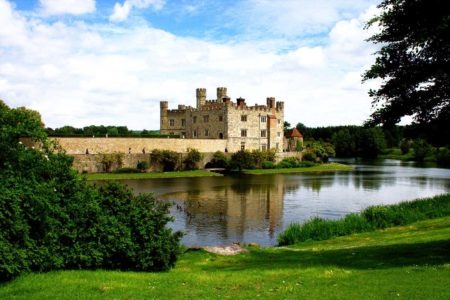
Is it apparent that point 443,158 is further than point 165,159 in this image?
Yes

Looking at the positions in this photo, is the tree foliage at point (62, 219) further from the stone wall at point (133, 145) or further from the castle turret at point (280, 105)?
the castle turret at point (280, 105)

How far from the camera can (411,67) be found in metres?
13.8

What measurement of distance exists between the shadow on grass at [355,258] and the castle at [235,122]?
176 feet

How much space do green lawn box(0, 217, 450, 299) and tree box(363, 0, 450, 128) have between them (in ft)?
13.8

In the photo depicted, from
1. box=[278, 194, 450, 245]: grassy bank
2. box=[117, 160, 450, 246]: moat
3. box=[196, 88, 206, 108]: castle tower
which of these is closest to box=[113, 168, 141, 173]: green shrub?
box=[117, 160, 450, 246]: moat

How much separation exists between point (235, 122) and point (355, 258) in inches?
2238

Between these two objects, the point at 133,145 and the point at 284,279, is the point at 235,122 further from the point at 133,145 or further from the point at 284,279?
the point at 284,279

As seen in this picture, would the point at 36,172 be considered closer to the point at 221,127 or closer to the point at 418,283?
the point at 418,283

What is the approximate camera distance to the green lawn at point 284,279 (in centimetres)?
966

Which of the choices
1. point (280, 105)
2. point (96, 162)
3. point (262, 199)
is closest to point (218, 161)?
point (280, 105)

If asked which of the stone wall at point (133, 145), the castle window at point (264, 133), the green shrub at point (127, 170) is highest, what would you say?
the castle window at point (264, 133)

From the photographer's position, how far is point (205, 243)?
20984mm

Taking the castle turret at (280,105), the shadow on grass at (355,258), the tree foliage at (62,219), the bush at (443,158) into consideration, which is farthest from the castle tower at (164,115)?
the tree foliage at (62,219)

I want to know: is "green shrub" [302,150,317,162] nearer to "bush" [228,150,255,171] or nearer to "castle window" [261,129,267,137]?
"castle window" [261,129,267,137]
